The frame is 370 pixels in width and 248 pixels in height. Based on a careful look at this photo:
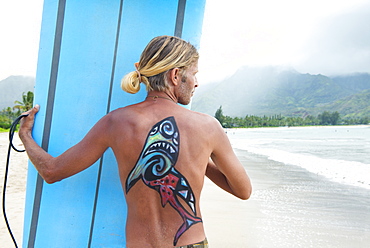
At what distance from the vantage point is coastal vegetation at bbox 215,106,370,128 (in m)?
73.8

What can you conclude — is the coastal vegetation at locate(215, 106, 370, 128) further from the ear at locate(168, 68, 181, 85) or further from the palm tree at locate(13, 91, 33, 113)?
the ear at locate(168, 68, 181, 85)

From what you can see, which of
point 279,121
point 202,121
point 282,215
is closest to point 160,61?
point 202,121

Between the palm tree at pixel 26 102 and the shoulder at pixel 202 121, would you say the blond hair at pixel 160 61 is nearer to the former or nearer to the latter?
the shoulder at pixel 202 121

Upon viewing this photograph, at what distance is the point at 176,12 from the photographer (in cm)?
155

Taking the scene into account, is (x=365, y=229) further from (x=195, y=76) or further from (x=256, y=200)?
(x=195, y=76)

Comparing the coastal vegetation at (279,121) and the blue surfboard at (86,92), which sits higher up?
the blue surfboard at (86,92)

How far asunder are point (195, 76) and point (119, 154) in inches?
15.4

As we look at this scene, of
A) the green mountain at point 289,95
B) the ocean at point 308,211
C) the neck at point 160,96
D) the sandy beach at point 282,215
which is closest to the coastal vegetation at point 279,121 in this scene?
the green mountain at point 289,95

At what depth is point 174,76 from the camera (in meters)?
1.17

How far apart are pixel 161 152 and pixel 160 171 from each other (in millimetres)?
63

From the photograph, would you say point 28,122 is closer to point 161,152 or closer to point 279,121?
point 161,152

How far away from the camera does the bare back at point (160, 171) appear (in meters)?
1.11

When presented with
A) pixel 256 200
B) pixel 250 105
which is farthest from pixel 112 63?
pixel 250 105

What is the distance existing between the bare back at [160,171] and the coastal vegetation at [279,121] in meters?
67.0
